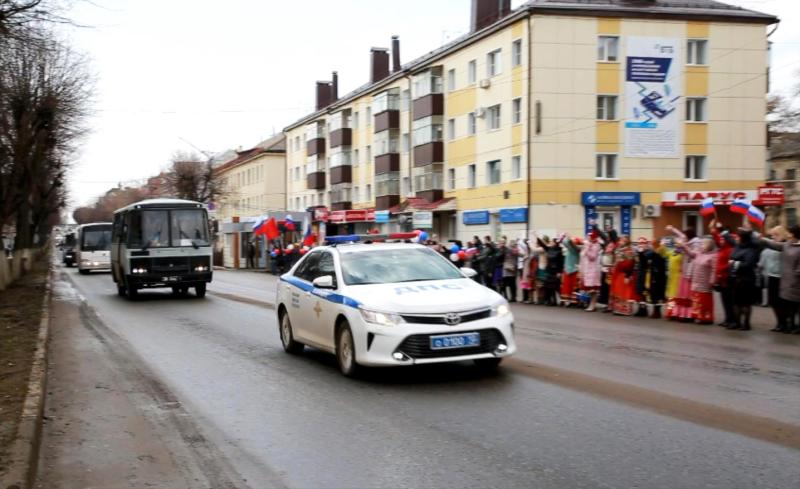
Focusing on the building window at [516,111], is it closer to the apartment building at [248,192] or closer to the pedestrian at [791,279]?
the pedestrian at [791,279]

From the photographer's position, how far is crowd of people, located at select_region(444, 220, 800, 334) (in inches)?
599

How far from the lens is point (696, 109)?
4153 centimetres

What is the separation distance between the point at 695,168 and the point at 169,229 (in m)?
27.3

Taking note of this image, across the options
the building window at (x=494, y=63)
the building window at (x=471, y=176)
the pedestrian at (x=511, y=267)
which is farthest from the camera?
the building window at (x=471, y=176)

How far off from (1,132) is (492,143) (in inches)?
915

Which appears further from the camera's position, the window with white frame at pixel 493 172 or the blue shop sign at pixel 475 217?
the blue shop sign at pixel 475 217

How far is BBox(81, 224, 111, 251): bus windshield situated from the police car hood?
133 ft

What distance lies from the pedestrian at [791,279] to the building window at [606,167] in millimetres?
25636

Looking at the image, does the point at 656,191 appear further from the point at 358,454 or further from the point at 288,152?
the point at 288,152

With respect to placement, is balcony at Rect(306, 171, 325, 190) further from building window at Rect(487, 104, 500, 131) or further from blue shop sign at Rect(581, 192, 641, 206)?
blue shop sign at Rect(581, 192, 641, 206)

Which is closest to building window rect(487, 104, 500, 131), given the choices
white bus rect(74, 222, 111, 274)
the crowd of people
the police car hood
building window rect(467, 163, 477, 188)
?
building window rect(467, 163, 477, 188)

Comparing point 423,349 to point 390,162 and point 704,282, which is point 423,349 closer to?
point 704,282

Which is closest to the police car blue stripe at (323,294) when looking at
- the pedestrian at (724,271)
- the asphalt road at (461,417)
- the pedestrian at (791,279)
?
the asphalt road at (461,417)

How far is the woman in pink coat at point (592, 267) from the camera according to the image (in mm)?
19859
